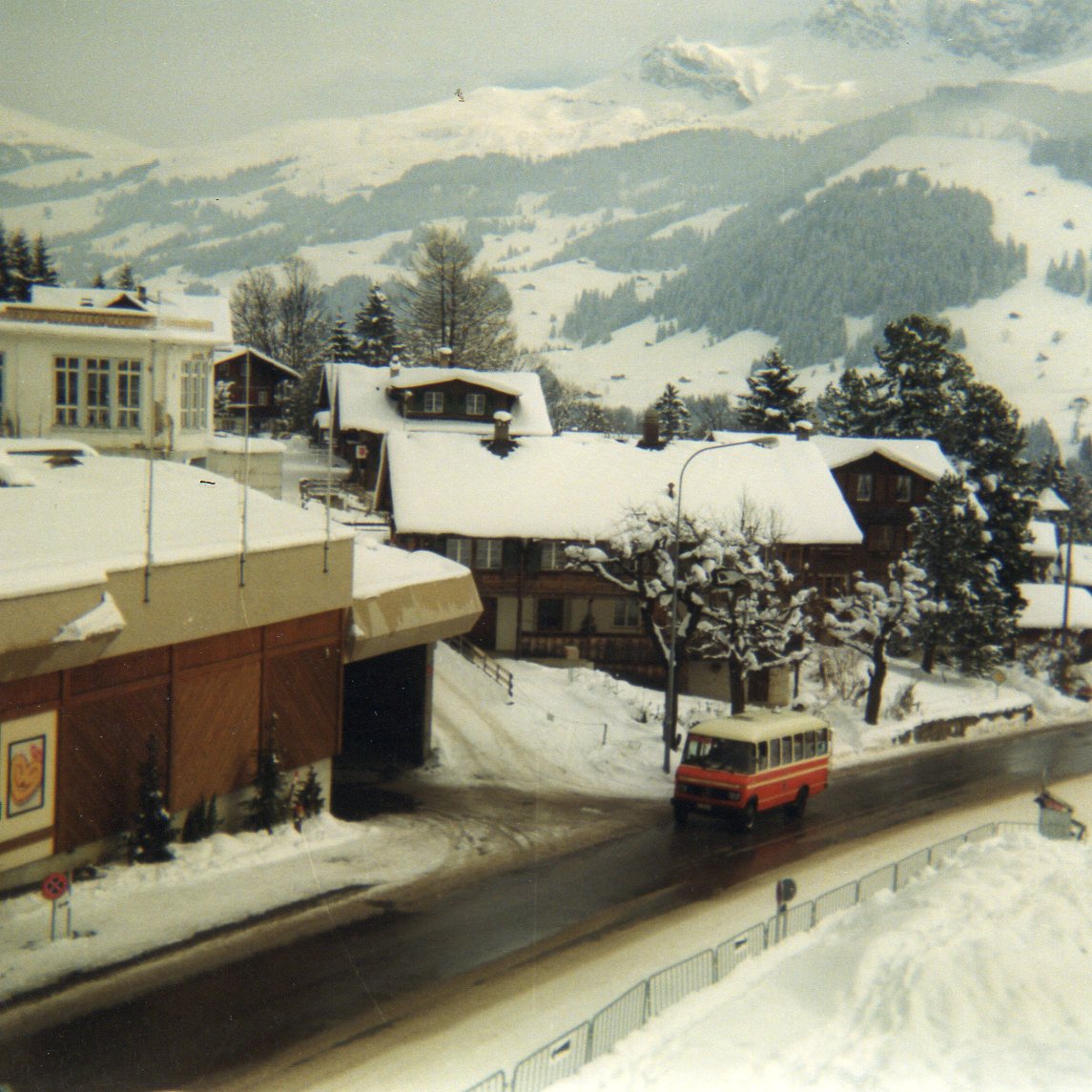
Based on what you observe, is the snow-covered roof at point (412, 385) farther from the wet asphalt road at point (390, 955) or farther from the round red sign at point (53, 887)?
the round red sign at point (53, 887)

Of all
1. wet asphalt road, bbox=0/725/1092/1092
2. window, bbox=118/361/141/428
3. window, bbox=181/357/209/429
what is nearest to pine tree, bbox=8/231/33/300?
window, bbox=118/361/141/428

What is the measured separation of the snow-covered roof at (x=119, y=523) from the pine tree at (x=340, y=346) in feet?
192

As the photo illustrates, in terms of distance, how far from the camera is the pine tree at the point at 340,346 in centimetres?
8012

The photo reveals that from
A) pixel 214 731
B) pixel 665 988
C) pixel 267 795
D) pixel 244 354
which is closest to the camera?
pixel 665 988

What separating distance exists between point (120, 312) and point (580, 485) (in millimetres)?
23055

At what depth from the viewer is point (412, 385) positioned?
201 feet

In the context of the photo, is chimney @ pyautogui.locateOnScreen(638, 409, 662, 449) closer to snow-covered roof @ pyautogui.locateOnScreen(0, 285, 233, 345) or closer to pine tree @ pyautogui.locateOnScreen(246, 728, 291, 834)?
snow-covered roof @ pyautogui.locateOnScreen(0, 285, 233, 345)

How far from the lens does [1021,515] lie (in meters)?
59.0

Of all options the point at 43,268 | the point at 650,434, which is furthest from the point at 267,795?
the point at 650,434

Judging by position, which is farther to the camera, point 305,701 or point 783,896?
point 305,701

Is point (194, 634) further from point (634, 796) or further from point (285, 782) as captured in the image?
point (634, 796)

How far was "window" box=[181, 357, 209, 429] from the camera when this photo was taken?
29859 millimetres

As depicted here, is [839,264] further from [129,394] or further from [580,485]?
[129,394]

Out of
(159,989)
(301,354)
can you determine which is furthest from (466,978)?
(301,354)
